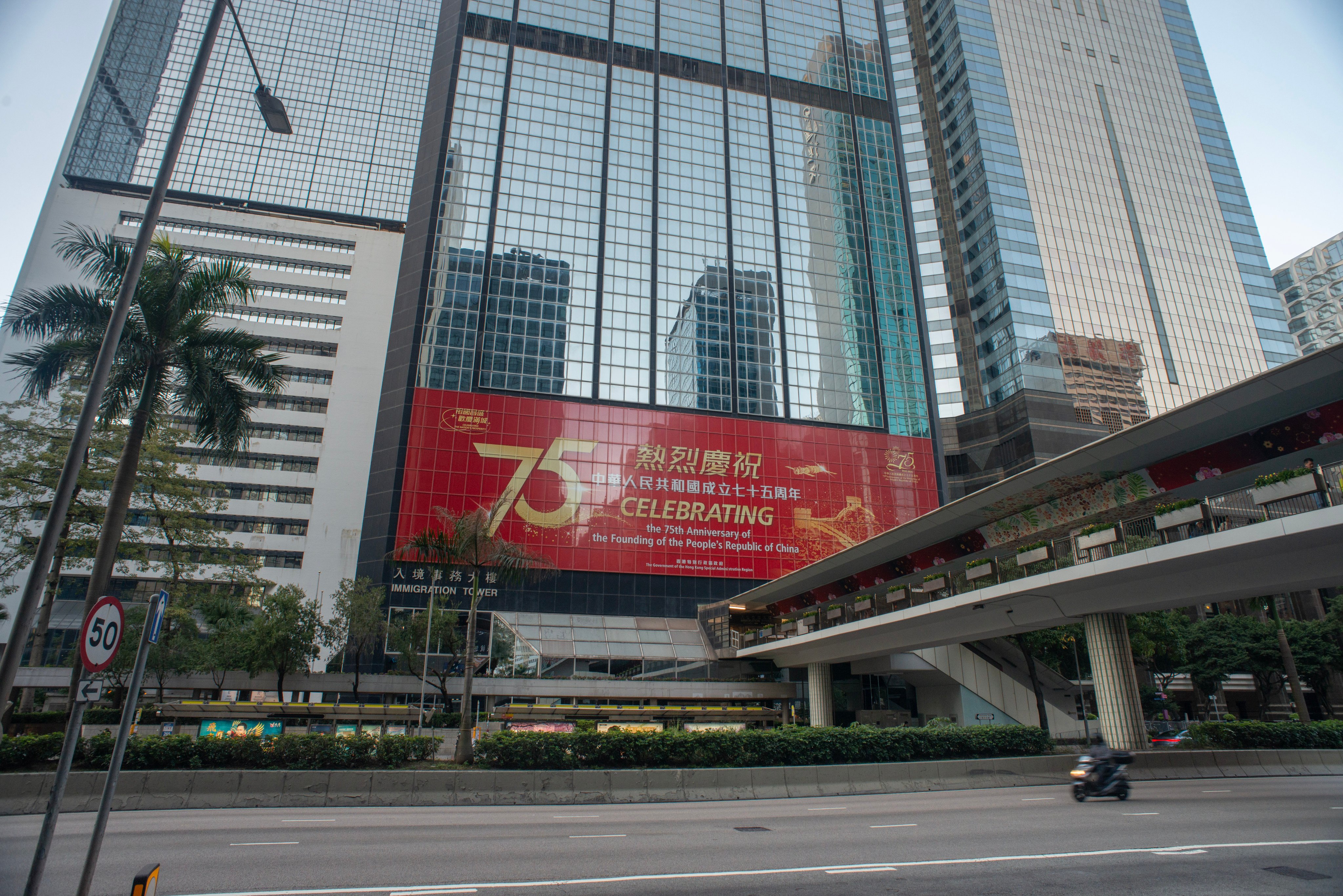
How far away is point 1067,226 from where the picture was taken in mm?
85875

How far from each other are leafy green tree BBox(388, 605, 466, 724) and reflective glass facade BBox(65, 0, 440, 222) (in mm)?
62396

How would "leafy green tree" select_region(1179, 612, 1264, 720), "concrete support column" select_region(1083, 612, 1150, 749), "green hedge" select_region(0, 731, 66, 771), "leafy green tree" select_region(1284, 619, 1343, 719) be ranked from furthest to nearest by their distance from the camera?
"leafy green tree" select_region(1179, 612, 1264, 720) → "leafy green tree" select_region(1284, 619, 1343, 719) → "concrete support column" select_region(1083, 612, 1150, 749) → "green hedge" select_region(0, 731, 66, 771)

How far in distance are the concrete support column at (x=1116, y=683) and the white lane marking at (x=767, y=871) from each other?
12.8 m

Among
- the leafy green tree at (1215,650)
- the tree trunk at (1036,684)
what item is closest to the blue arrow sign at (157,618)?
the tree trunk at (1036,684)

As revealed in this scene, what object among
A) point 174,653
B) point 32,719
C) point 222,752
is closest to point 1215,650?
point 222,752

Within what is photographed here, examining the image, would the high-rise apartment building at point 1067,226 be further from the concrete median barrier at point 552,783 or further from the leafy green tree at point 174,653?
the leafy green tree at point 174,653

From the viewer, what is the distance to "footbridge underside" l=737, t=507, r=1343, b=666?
53.2 ft

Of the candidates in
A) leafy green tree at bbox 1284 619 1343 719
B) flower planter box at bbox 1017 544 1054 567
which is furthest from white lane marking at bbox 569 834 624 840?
leafy green tree at bbox 1284 619 1343 719

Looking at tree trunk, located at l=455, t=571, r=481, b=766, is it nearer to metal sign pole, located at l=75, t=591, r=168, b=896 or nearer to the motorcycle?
metal sign pole, located at l=75, t=591, r=168, b=896

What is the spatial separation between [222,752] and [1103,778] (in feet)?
73.2

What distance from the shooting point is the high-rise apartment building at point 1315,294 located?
117 m

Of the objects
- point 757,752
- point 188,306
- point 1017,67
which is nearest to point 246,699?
point 188,306

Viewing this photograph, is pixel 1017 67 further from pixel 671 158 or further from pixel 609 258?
pixel 609 258

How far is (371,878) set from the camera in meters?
8.78
